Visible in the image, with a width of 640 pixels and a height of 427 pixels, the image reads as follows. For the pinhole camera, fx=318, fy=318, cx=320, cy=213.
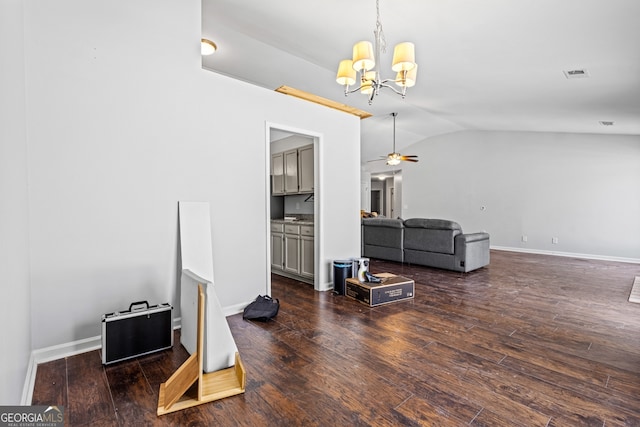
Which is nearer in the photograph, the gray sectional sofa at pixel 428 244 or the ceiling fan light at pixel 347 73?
the ceiling fan light at pixel 347 73

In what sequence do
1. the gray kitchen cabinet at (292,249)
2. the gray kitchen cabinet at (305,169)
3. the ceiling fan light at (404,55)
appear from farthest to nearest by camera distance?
the gray kitchen cabinet at (305,169) < the gray kitchen cabinet at (292,249) < the ceiling fan light at (404,55)

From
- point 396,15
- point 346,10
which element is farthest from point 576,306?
point 346,10

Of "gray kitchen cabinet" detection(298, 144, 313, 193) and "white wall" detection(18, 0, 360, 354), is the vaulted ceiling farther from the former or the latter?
"gray kitchen cabinet" detection(298, 144, 313, 193)

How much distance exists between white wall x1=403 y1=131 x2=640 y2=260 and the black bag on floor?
7.35 meters

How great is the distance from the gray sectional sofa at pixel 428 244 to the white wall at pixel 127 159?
11.0 ft

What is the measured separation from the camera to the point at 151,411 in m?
1.75

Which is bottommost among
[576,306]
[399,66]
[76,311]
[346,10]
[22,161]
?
[576,306]

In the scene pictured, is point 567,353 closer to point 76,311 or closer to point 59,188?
point 76,311

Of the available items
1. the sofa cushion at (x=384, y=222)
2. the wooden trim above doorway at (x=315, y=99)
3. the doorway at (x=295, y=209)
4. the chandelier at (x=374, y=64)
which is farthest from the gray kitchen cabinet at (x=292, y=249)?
the chandelier at (x=374, y=64)

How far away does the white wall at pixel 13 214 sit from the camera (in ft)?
4.56

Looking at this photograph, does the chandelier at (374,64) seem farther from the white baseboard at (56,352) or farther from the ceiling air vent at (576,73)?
the white baseboard at (56,352)

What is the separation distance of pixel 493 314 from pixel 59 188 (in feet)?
13.5

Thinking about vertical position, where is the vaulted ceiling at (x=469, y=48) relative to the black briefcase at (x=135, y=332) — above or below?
above

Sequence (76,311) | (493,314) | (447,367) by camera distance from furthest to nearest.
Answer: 1. (493,314)
2. (76,311)
3. (447,367)
